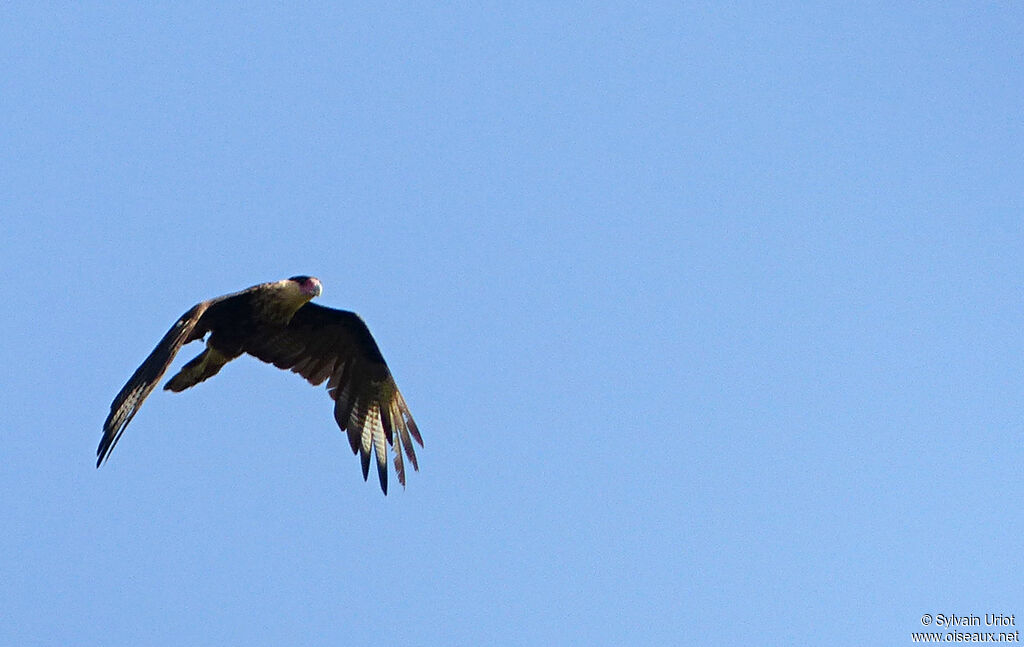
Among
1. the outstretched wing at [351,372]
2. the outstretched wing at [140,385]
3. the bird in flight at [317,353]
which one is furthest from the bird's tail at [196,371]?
the outstretched wing at [140,385]

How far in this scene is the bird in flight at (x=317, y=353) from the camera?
32.8 feet

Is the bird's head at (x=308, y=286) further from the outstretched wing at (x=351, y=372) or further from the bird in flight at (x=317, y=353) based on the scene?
the outstretched wing at (x=351, y=372)

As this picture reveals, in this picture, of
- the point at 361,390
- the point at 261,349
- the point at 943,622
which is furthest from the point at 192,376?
the point at 943,622

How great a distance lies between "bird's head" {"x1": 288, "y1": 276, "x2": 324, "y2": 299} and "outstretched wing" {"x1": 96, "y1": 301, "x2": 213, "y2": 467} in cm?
136

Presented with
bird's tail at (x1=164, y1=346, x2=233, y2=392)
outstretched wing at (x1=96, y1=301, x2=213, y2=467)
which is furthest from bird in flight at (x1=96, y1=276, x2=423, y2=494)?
outstretched wing at (x1=96, y1=301, x2=213, y2=467)

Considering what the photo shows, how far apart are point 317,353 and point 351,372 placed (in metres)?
A: 0.35

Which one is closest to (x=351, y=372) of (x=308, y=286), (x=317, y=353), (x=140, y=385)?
(x=317, y=353)

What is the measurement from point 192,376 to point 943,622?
5.86 metres

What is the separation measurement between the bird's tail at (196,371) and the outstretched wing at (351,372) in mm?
468

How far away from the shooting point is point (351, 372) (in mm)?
10953

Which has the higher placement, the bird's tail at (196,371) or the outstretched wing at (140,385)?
the bird's tail at (196,371)

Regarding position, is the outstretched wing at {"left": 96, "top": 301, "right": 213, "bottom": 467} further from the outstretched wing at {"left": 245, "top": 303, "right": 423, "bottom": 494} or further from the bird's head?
the outstretched wing at {"left": 245, "top": 303, "right": 423, "bottom": 494}

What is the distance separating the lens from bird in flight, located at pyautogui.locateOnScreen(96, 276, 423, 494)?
10.0m

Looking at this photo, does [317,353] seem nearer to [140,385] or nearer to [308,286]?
[308,286]
